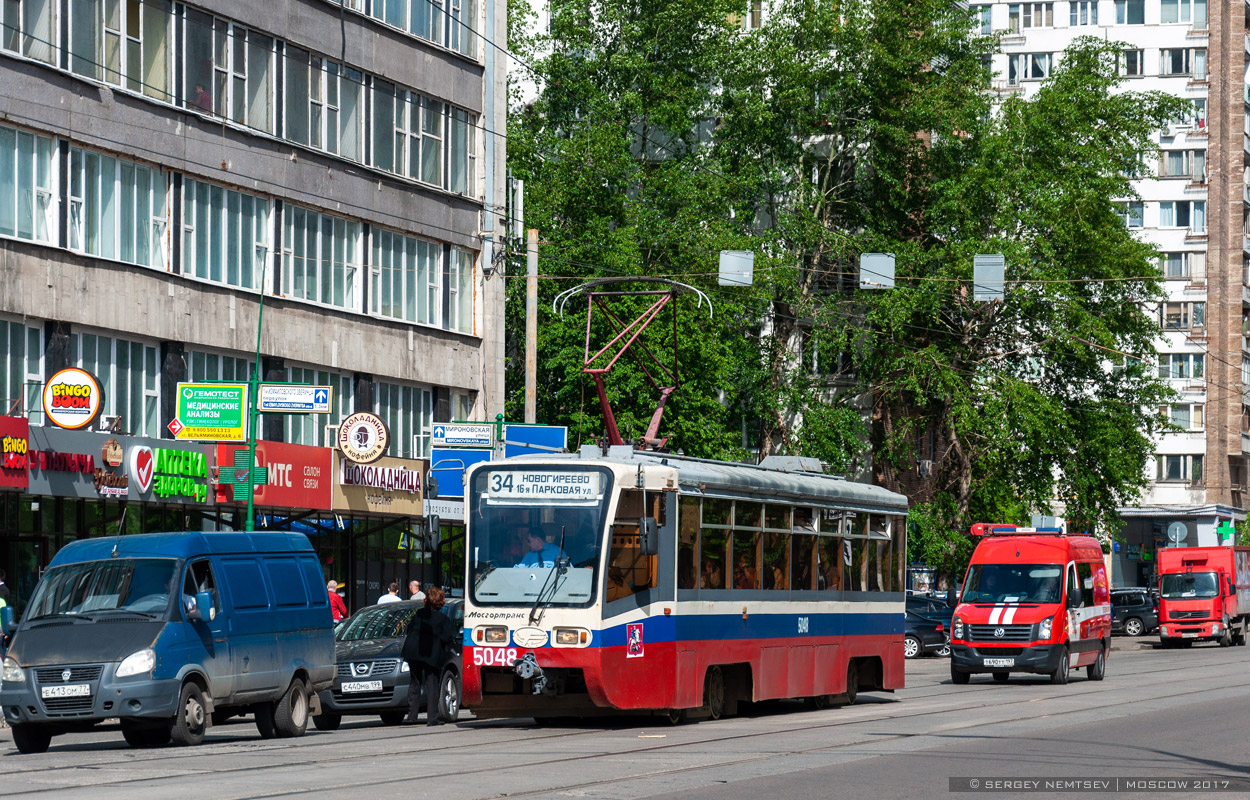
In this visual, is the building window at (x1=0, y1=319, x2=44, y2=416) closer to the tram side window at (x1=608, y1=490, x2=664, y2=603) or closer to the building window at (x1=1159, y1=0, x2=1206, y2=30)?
the tram side window at (x1=608, y1=490, x2=664, y2=603)

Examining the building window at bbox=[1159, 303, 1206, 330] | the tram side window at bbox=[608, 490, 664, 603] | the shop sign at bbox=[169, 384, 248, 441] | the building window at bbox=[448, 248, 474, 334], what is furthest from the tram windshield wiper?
the building window at bbox=[1159, 303, 1206, 330]

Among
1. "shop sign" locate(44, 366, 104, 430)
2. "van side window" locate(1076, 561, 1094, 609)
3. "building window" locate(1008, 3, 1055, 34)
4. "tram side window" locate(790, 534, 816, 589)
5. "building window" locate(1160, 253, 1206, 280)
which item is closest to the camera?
"tram side window" locate(790, 534, 816, 589)

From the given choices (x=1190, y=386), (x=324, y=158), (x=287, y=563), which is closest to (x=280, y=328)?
(x=324, y=158)

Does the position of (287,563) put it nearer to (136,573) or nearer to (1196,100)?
(136,573)

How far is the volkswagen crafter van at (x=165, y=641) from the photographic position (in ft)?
57.1

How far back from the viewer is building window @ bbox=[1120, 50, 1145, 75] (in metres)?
83.4

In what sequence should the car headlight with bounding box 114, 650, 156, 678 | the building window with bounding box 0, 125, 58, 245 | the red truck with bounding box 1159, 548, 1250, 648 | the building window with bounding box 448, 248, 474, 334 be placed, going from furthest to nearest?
the red truck with bounding box 1159, 548, 1250, 648 < the building window with bounding box 448, 248, 474, 334 < the building window with bounding box 0, 125, 58, 245 < the car headlight with bounding box 114, 650, 156, 678

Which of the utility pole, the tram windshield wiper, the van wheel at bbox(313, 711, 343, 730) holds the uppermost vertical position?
the utility pole

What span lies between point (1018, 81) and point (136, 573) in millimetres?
71506

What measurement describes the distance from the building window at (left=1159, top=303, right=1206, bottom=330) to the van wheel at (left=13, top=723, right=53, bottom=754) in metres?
70.0

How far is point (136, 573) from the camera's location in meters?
18.4

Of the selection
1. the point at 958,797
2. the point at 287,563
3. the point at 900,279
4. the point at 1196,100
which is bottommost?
the point at 958,797

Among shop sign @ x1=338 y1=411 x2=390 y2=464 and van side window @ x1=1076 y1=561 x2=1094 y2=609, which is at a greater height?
shop sign @ x1=338 y1=411 x2=390 y2=464

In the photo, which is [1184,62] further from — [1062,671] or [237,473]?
[237,473]
